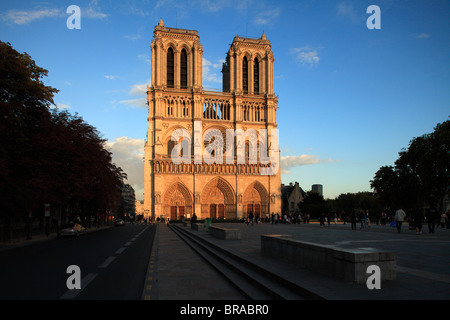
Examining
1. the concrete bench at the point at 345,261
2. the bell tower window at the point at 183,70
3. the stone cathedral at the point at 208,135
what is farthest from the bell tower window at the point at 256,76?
the concrete bench at the point at 345,261

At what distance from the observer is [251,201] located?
219ft

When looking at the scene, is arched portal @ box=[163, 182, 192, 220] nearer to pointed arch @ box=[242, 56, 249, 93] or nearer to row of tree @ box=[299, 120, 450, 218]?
pointed arch @ box=[242, 56, 249, 93]

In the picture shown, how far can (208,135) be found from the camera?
66.2m

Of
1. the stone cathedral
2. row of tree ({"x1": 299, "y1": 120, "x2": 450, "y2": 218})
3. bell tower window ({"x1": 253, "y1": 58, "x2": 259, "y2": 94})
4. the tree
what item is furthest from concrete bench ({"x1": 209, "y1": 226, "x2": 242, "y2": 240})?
bell tower window ({"x1": 253, "y1": 58, "x2": 259, "y2": 94})

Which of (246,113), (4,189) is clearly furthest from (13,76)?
(246,113)

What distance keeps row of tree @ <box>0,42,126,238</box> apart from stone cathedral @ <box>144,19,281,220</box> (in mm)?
32704

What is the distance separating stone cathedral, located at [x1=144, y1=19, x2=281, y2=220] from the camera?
62094 mm

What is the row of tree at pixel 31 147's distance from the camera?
18875 mm

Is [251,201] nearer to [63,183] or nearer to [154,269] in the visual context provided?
[63,183]

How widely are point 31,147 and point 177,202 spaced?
42058 mm

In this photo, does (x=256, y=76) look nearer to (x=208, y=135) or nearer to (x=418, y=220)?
(x=208, y=135)

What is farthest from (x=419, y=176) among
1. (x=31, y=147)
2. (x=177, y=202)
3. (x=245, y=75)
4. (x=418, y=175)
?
(x=31, y=147)

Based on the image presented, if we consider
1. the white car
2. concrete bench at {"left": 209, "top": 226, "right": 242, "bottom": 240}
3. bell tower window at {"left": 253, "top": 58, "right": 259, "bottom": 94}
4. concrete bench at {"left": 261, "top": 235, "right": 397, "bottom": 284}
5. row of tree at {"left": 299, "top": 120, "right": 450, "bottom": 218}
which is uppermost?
bell tower window at {"left": 253, "top": 58, "right": 259, "bottom": 94}
